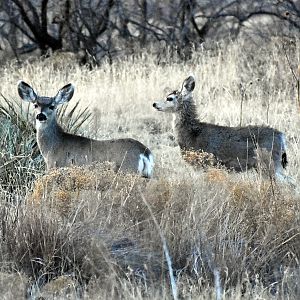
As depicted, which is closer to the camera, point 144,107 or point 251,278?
point 251,278

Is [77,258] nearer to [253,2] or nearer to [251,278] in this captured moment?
[251,278]

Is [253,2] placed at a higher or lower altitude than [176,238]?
higher

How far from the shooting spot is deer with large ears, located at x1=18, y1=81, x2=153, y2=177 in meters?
7.78

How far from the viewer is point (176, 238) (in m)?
5.96

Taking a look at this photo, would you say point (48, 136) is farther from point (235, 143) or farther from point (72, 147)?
point (235, 143)

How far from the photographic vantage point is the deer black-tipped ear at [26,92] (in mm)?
8488

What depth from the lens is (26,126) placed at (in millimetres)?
8922

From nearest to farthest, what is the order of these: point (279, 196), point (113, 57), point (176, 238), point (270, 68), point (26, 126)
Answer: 1. point (176, 238)
2. point (279, 196)
3. point (26, 126)
4. point (270, 68)
5. point (113, 57)

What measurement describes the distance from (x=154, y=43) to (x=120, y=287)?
48.8ft

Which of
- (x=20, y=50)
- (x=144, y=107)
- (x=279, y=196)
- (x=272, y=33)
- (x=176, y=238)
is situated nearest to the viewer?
(x=176, y=238)

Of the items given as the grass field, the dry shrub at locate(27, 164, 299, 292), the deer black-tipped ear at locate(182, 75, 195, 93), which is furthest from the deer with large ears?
the deer black-tipped ear at locate(182, 75, 195, 93)

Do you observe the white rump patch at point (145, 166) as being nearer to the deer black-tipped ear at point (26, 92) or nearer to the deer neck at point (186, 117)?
the deer black-tipped ear at point (26, 92)

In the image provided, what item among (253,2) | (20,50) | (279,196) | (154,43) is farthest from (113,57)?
(279,196)

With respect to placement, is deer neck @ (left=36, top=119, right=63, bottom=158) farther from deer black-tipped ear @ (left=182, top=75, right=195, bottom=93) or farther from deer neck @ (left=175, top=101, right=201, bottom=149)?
deer black-tipped ear @ (left=182, top=75, right=195, bottom=93)
